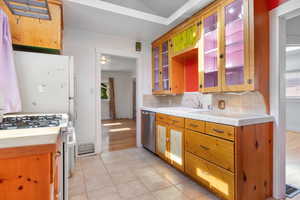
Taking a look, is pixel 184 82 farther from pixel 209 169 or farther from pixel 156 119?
pixel 209 169

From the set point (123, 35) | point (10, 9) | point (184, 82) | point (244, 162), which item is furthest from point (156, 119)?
point (10, 9)

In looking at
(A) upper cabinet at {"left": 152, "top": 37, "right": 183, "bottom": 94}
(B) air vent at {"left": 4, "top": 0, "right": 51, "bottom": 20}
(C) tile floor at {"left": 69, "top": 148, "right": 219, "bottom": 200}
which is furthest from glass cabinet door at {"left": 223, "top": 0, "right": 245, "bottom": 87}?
(B) air vent at {"left": 4, "top": 0, "right": 51, "bottom": 20}

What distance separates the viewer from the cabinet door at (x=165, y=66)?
3020 mm

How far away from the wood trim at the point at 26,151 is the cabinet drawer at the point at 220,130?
145 centimetres

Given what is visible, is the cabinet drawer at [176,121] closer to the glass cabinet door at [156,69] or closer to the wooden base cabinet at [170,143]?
the wooden base cabinet at [170,143]

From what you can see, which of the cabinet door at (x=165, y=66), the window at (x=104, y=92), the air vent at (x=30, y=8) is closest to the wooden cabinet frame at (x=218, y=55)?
the cabinet door at (x=165, y=66)

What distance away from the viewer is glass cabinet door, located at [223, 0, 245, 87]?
169 cm

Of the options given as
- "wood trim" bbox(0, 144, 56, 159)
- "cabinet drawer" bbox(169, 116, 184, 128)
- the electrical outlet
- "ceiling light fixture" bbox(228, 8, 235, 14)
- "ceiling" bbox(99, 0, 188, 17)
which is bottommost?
"cabinet drawer" bbox(169, 116, 184, 128)

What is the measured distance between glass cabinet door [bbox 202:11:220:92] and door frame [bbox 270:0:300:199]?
575 mm

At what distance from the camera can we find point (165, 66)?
123 inches

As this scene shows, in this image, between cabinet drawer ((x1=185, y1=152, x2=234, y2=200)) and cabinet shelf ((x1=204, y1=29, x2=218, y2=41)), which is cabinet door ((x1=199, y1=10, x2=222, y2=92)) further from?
cabinet drawer ((x1=185, y1=152, x2=234, y2=200))

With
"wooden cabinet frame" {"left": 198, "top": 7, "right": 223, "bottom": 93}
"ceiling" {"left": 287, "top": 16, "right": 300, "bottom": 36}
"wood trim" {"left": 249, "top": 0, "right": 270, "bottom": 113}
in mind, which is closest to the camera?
"wood trim" {"left": 249, "top": 0, "right": 270, "bottom": 113}

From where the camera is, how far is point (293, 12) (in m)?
1.54

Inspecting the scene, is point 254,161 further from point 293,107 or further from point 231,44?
point 293,107
